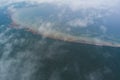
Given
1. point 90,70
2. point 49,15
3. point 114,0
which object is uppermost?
point 90,70

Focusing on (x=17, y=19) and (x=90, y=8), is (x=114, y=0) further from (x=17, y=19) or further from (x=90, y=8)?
(x=17, y=19)

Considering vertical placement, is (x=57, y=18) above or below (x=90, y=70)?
below

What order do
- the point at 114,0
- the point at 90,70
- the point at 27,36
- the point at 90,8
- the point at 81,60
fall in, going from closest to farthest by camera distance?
1. the point at 90,70
2. the point at 81,60
3. the point at 27,36
4. the point at 90,8
5. the point at 114,0

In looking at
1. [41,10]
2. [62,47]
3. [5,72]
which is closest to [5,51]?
[5,72]

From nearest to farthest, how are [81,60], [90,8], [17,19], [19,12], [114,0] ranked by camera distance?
[81,60], [17,19], [19,12], [90,8], [114,0]

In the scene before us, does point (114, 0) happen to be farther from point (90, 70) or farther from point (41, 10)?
point (90, 70)

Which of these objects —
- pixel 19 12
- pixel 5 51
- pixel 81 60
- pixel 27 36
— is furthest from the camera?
pixel 19 12

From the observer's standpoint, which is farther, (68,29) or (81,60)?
(68,29)

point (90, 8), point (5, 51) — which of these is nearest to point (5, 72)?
point (5, 51)

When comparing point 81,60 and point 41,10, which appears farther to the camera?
point 41,10
